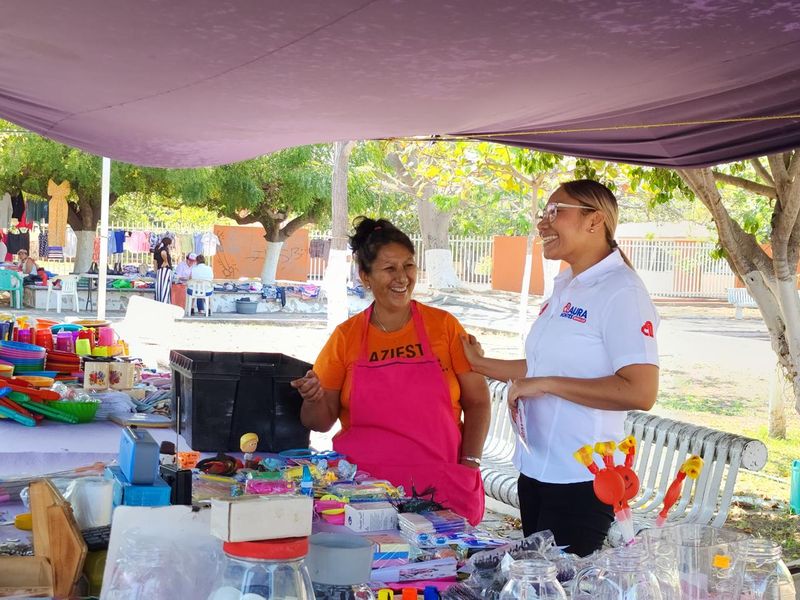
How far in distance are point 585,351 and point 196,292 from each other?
61.0 ft

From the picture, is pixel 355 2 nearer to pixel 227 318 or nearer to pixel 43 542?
pixel 43 542

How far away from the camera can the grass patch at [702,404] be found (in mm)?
11977

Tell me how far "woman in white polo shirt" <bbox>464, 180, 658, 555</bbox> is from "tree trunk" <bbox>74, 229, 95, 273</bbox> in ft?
69.9

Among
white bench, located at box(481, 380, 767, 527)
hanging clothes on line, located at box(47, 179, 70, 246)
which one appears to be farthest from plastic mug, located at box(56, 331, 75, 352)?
hanging clothes on line, located at box(47, 179, 70, 246)

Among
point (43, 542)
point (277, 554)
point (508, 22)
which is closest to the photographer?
point (277, 554)

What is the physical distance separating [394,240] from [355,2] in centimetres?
151

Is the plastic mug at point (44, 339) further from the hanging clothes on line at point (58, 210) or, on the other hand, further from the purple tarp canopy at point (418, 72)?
the hanging clothes on line at point (58, 210)

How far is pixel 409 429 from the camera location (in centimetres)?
347

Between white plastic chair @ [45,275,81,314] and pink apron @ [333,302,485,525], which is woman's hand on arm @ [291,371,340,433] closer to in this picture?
pink apron @ [333,302,485,525]

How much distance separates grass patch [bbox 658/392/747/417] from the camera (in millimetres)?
11977

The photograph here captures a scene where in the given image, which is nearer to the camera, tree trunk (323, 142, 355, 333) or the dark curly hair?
the dark curly hair

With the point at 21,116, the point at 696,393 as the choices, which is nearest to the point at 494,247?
the point at 696,393

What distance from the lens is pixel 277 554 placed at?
4.29ft

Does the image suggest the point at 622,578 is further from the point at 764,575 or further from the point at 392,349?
the point at 392,349
